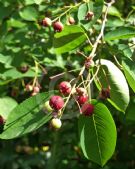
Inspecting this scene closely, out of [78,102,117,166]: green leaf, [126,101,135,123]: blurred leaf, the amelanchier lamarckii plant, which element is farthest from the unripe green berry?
[126,101,135,123]: blurred leaf

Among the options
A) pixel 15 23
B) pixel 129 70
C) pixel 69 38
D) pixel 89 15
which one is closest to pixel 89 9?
pixel 89 15

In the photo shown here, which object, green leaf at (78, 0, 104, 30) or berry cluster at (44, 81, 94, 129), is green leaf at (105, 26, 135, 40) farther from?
berry cluster at (44, 81, 94, 129)

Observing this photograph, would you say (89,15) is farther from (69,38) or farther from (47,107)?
(47,107)

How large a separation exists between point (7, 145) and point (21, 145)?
10.6 inches

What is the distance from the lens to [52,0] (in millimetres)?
1791

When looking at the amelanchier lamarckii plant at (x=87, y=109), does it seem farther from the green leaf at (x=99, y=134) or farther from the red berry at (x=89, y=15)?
the red berry at (x=89, y=15)

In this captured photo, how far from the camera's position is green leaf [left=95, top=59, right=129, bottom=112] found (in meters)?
1.21

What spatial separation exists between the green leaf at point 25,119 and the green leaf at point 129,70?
216 mm

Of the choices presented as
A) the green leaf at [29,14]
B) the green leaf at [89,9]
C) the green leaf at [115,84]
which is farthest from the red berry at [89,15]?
the green leaf at [29,14]

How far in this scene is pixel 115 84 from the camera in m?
1.23

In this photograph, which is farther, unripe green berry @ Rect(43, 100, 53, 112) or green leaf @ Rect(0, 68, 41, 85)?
green leaf @ Rect(0, 68, 41, 85)

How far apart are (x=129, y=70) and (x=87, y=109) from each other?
0.57 feet

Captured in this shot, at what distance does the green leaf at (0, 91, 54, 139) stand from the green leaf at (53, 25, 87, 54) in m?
0.21

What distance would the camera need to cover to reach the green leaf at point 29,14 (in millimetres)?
1882
